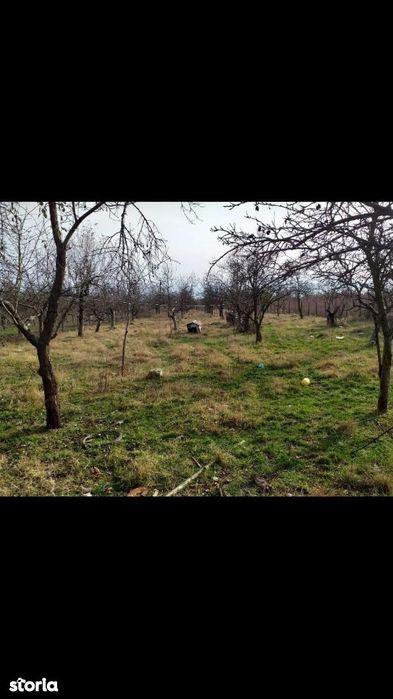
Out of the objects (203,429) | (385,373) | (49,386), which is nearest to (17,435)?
(49,386)

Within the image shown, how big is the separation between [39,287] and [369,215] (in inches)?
304

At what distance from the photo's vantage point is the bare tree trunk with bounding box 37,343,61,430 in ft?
15.5

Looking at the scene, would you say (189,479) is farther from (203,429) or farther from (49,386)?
(49,386)

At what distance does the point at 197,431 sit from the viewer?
16.4ft

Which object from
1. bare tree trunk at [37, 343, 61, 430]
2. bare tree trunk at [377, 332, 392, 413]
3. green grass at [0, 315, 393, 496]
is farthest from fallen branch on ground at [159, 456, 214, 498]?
bare tree trunk at [377, 332, 392, 413]

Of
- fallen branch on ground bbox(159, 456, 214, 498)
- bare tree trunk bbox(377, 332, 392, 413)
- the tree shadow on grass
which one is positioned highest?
bare tree trunk bbox(377, 332, 392, 413)

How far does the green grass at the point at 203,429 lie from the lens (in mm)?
3602

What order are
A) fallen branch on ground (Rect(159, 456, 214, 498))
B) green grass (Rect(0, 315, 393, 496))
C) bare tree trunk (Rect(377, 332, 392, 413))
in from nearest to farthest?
fallen branch on ground (Rect(159, 456, 214, 498)) → green grass (Rect(0, 315, 393, 496)) → bare tree trunk (Rect(377, 332, 392, 413))

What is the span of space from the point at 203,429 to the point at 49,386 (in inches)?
107

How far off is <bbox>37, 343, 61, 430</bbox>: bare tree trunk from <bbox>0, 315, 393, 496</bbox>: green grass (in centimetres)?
→ 21

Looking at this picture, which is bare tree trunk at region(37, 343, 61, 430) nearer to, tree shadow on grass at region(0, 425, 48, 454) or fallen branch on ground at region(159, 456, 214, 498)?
tree shadow on grass at region(0, 425, 48, 454)

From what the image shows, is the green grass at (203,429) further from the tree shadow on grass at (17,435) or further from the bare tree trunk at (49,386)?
the bare tree trunk at (49,386)

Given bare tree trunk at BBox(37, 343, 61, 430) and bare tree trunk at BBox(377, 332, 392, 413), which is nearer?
bare tree trunk at BBox(37, 343, 61, 430)
